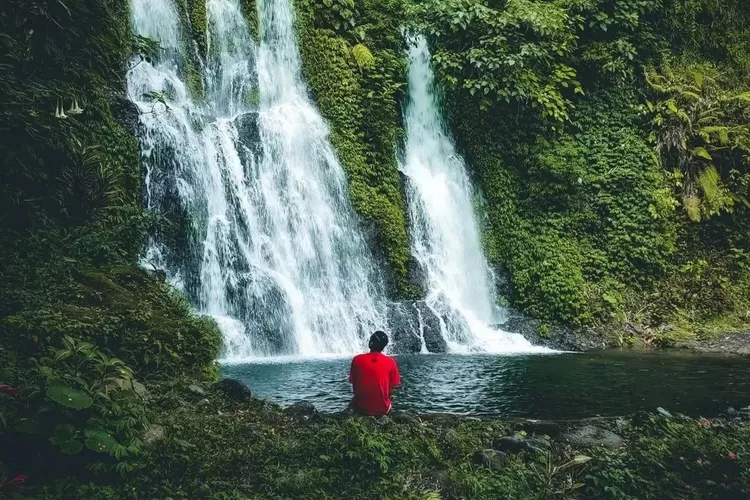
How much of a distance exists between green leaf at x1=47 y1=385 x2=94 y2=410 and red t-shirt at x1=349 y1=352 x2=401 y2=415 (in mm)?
2639

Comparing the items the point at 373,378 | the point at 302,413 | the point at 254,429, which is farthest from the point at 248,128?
the point at 254,429

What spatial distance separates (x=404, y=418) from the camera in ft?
19.6

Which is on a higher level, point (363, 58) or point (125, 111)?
point (363, 58)

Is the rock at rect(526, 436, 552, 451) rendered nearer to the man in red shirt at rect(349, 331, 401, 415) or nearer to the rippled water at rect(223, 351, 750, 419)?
the man in red shirt at rect(349, 331, 401, 415)

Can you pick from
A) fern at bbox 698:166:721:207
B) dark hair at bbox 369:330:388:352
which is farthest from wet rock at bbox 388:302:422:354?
fern at bbox 698:166:721:207

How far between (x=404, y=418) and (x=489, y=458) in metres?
1.39

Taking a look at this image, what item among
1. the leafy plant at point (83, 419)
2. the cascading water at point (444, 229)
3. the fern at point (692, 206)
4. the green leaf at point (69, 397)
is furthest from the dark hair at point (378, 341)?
the fern at point (692, 206)

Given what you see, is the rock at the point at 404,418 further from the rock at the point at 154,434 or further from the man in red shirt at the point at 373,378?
the rock at the point at 154,434

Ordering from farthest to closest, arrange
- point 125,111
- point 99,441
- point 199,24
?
1. point 199,24
2. point 125,111
3. point 99,441

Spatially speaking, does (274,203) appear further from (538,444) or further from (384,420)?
(538,444)

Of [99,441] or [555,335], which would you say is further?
[555,335]

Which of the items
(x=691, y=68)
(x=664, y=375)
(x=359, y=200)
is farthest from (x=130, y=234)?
(x=691, y=68)

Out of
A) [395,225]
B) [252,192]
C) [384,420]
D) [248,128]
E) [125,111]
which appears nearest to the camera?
[384,420]

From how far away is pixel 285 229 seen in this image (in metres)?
14.2
